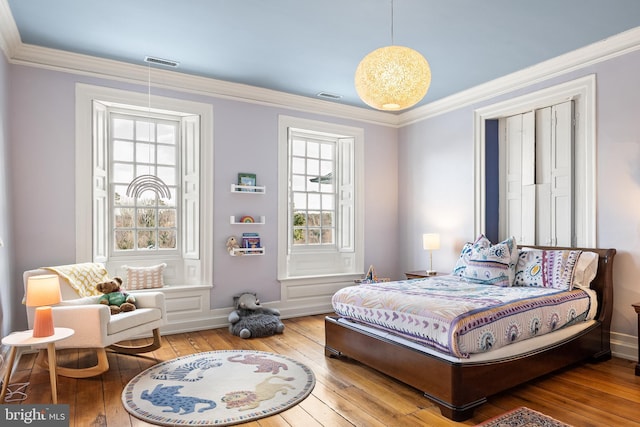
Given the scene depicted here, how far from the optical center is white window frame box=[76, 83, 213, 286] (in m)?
3.98

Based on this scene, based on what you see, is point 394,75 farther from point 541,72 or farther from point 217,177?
point 217,177

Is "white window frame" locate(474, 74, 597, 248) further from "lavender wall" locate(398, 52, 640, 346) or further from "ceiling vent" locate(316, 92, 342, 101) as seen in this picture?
"ceiling vent" locate(316, 92, 342, 101)

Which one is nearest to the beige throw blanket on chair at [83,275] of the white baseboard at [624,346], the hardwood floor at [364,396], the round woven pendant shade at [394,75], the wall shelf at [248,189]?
the hardwood floor at [364,396]

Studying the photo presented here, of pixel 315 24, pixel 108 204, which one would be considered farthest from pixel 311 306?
pixel 315 24

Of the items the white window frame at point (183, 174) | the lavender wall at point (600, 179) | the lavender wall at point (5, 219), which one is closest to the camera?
the lavender wall at point (5, 219)

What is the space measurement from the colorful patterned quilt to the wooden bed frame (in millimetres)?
110

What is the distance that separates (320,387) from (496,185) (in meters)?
3.28

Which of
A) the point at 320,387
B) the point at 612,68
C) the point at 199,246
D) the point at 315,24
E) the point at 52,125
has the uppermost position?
the point at 315,24

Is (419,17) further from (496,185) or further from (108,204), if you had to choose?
(108,204)

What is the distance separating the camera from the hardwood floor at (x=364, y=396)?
96.6 inches

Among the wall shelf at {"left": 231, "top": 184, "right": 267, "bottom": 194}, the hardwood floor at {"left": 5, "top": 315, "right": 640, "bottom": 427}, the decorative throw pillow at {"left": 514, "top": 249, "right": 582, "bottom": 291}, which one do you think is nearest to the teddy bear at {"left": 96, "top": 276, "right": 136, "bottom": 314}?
the hardwood floor at {"left": 5, "top": 315, "right": 640, "bottom": 427}

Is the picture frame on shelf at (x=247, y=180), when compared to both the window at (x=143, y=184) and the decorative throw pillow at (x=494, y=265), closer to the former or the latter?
the window at (x=143, y=184)

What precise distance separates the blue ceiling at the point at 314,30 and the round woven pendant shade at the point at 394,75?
0.63 meters

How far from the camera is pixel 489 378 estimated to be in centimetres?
260
